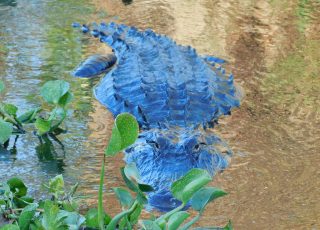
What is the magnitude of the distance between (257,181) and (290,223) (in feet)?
1.86

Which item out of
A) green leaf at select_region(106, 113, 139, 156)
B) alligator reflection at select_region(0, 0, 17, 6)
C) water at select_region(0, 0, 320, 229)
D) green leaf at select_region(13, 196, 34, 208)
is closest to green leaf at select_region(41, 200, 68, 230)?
green leaf at select_region(106, 113, 139, 156)

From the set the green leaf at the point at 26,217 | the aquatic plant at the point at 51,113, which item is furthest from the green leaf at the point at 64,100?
the green leaf at the point at 26,217

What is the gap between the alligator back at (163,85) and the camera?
18.9ft

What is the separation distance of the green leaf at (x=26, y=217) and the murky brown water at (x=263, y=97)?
38.6 inches

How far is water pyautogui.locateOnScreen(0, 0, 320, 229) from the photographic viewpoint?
476cm

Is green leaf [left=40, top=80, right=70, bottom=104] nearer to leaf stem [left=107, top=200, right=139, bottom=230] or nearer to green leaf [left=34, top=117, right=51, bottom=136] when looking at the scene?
green leaf [left=34, top=117, right=51, bottom=136]

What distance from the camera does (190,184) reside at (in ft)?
10.7

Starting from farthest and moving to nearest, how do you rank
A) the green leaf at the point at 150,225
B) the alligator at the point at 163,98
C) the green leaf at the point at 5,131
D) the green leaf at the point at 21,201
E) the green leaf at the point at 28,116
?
the green leaf at the point at 28,116
the green leaf at the point at 5,131
the alligator at the point at 163,98
the green leaf at the point at 21,201
the green leaf at the point at 150,225

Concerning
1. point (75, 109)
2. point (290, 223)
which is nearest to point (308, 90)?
point (75, 109)

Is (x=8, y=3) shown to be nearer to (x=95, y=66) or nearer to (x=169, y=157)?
(x=95, y=66)

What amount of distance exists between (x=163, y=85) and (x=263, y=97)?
76cm

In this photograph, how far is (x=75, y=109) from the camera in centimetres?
Result: 596

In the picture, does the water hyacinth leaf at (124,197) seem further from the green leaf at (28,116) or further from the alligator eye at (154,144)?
the green leaf at (28,116)

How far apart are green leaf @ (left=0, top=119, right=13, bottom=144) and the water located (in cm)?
12
